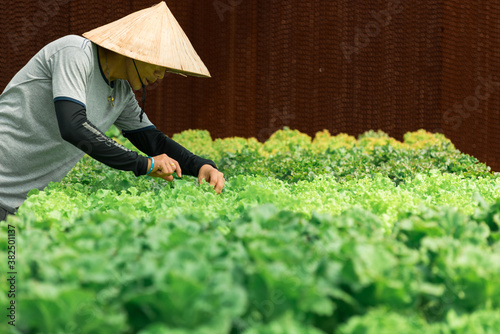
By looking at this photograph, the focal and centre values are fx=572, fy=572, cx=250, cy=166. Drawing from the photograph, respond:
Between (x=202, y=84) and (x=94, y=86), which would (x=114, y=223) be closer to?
(x=94, y=86)

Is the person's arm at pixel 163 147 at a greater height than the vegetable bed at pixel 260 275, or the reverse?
the vegetable bed at pixel 260 275

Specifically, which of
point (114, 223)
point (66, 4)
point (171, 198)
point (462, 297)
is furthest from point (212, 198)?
point (66, 4)

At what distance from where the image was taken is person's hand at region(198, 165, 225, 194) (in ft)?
12.6

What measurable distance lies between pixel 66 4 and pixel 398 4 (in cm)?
564

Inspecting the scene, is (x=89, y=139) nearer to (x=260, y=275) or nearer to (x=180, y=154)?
(x=180, y=154)

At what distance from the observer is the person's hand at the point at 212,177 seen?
151 inches

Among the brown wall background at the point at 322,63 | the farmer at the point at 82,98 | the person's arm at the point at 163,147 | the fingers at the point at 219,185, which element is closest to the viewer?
the farmer at the point at 82,98

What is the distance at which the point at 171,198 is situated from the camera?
10.4 feet

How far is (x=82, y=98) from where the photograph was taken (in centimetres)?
341
